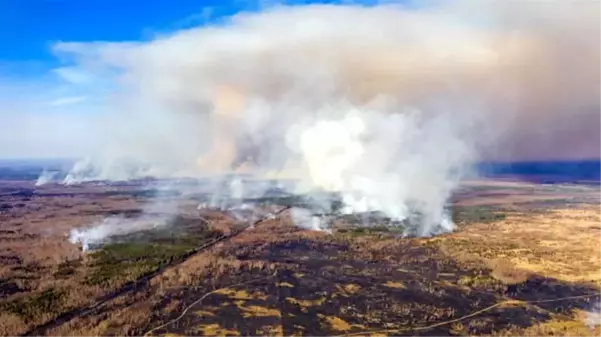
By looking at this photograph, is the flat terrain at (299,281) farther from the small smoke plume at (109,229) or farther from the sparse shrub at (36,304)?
the small smoke plume at (109,229)

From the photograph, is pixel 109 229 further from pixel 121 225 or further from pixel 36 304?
pixel 36 304

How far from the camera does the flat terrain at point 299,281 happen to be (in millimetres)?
55250

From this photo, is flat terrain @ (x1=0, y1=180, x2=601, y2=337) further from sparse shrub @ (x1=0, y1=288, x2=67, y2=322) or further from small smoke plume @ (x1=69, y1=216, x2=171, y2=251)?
small smoke plume @ (x1=69, y1=216, x2=171, y2=251)

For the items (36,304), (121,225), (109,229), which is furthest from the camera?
(121,225)

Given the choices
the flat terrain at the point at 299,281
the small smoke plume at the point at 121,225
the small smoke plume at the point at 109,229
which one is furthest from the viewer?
the small smoke plume at the point at 121,225

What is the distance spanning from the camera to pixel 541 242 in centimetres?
9875

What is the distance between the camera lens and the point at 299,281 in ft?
230

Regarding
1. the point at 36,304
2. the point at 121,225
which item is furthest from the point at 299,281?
the point at 121,225

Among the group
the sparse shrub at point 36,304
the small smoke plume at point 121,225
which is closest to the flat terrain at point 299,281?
the sparse shrub at point 36,304

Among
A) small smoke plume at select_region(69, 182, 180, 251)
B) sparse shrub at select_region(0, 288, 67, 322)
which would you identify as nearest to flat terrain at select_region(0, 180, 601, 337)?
sparse shrub at select_region(0, 288, 67, 322)

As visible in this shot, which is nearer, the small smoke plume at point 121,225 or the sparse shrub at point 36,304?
the sparse shrub at point 36,304

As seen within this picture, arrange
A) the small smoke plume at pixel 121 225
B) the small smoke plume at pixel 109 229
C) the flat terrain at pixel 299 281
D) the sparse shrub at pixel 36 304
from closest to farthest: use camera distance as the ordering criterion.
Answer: the flat terrain at pixel 299 281, the sparse shrub at pixel 36 304, the small smoke plume at pixel 109 229, the small smoke plume at pixel 121 225

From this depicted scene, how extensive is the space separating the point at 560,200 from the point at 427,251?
103m

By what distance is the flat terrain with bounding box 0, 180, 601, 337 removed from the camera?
55250 millimetres
